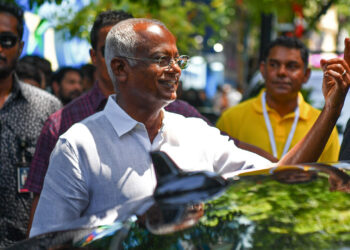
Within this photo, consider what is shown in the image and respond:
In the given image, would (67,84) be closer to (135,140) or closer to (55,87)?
(55,87)

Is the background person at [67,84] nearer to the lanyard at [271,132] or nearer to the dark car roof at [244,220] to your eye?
the lanyard at [271,132]

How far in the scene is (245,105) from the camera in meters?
5.55

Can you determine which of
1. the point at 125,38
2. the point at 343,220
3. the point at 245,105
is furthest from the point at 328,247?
the point at 245,105

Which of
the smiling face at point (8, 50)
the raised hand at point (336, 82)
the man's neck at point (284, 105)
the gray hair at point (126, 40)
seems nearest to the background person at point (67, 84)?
the man's neck at point (284, 105)

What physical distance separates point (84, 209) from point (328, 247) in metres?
1.25

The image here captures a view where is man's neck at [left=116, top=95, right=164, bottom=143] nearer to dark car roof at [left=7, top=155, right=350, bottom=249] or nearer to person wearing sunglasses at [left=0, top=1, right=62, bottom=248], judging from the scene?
dark car roof at [left=7, top=155, right=350, bottom=249]

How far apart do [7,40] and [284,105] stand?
2260 mm

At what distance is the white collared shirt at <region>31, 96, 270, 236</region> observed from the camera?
2.74 meters

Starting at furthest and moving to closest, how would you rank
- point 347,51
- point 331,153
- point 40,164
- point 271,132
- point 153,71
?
point 271,132 → point 331,153 → point 40,164 → point 347,51 → point 153,71

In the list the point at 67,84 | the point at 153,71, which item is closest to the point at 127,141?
the point at 153,71

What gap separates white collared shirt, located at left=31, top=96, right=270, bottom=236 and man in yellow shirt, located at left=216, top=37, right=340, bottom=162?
2.31m

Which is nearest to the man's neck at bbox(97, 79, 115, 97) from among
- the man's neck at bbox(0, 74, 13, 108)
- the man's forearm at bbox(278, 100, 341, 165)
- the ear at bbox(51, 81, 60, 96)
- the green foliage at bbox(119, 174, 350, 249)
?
the man's neck at bbox(0, 74, 13, 108)

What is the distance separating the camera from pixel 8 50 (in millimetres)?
4527

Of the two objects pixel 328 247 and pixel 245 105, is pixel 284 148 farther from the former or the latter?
pixel 328 247
